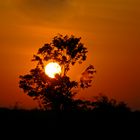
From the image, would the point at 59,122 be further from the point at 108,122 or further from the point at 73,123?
the point at 108,122

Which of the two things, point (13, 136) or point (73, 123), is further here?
point (73, 123)

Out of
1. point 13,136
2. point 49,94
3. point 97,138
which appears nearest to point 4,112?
point 13,136

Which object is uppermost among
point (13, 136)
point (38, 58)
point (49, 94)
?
point (38, 58)

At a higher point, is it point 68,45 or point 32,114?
point 68,45

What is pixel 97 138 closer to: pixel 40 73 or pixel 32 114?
pixel 32 114

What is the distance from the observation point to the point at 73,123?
1283 inches

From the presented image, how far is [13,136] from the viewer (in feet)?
97.7

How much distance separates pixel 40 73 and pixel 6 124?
3510 centimetres

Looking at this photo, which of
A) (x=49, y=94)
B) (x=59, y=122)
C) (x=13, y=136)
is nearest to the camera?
(x=13, y=136)

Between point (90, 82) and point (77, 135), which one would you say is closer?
point (77, 135)

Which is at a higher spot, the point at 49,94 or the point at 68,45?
the point at 68,45

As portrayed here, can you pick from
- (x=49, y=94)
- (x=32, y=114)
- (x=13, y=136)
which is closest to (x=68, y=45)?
(x=49, y=94)

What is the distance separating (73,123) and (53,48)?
3509 cm

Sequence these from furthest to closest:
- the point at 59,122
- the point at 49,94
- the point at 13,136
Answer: the point at 49,94 → the point at 59,122 → the point at 13,136
